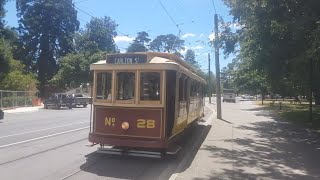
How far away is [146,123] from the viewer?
38.8 ft

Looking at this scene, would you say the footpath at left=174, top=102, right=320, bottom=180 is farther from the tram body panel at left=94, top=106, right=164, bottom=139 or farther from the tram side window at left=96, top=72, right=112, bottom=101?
the tram side window at left=96, top=72, right=112, bottom=101

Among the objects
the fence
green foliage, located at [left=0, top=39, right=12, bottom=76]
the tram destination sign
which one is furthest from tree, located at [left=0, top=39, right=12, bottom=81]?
the tram destination sign

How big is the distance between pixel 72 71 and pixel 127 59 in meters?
58.0

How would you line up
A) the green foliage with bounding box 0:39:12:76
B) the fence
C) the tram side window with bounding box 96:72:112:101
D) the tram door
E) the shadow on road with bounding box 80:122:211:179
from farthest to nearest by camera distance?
the green foliage with bounding box 0:39:12:76 → the fence → the tram side window with bounding box 96:72:112:101 → the tram door → the shadow on road with bounding box 80:122:211:179

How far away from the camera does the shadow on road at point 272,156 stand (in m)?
10.2

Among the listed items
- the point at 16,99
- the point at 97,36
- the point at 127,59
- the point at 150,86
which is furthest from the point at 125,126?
the point at 97,36

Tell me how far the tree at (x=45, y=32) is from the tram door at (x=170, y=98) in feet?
210

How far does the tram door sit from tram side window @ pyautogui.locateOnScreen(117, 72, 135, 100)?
91 centimetres

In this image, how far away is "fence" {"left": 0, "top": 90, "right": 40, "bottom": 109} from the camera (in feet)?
144

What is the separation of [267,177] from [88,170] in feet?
13.1

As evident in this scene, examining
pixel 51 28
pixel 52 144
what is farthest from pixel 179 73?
pixel 51 28

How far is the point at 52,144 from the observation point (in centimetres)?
1484

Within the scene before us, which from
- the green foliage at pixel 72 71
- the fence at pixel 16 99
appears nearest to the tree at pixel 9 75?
the fence at pixel 16 99

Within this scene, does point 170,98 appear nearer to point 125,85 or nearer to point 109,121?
point 125,85
